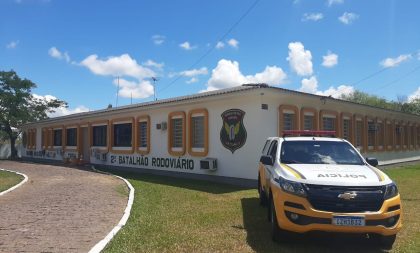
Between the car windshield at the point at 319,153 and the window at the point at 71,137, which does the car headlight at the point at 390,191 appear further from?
the window at the point at 71,137

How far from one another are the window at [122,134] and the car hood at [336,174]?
14960 mm

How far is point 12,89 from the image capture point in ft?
116

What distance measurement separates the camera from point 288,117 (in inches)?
615

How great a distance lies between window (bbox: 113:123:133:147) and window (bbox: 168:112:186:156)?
365 cm

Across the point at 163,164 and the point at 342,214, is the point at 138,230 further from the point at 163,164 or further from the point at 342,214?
the point at 163,164

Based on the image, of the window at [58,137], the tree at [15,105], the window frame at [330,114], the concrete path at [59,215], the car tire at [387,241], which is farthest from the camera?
the tree at [15,105]

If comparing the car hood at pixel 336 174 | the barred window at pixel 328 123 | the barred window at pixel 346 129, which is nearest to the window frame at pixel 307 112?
the barred window at pixel 328 123

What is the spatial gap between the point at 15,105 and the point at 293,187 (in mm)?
33733

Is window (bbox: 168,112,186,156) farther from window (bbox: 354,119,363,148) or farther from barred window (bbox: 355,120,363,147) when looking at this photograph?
barred window (bbox: 355,120,363,147)

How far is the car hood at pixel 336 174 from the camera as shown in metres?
6.03

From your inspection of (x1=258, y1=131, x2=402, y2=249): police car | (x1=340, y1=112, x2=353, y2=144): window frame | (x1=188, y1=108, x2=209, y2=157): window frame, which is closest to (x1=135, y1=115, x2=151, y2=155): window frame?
(x1=188, y1=108, x2=209, y2=157): window frame

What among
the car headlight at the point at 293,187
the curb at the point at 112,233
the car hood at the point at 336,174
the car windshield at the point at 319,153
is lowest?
the curb at the point at 112,233

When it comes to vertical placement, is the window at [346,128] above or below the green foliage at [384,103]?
below

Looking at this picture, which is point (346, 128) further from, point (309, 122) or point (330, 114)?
point (309, 122)
